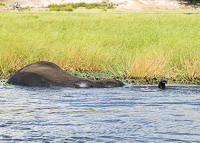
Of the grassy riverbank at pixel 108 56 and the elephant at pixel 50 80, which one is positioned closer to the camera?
the elephant at pixel 50 80

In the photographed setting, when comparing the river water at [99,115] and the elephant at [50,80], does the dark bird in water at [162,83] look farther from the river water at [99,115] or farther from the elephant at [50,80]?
the elephant at [50,80]

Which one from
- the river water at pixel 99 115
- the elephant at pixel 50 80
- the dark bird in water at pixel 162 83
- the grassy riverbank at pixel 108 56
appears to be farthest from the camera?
the grassy riverbank at pixel 108 56

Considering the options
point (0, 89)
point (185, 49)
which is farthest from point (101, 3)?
point (0, 89)

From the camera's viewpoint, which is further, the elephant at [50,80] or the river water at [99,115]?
the elephant at [50,80]

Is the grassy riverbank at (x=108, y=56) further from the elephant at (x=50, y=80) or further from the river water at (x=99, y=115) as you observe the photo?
the river water at (x=99, y=115)

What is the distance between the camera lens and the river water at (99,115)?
6578mm

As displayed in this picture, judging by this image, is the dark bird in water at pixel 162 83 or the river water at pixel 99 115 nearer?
the river water at pixel 99 115

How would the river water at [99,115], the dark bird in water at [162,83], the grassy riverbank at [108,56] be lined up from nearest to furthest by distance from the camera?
the river water at [99,115] → the dark bird in water at [162,83] → the grassy riverbank at [108,56]

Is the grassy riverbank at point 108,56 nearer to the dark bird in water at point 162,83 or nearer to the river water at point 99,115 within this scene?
the dark bird in water at point 162,83

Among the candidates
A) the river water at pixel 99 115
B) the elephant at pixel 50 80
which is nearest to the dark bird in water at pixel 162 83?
the river water at pixel 99 115

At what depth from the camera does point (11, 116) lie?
7941 millimetres

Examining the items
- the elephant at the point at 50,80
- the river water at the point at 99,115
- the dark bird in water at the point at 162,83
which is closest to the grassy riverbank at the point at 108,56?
the dark bird in water at the point at 162,83

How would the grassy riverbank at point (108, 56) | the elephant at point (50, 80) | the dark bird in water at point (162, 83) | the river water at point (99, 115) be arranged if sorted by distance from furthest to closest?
1. the grassy riverbank at point (108, 56)
2. the elephant at point (50, 80)
3. the dark bird in water at point (162, 83)
4. the river water at point (99, 115)

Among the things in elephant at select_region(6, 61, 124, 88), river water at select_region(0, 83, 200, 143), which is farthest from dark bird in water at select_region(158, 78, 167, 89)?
elephant at select_region(6, 61, 124, 88)
